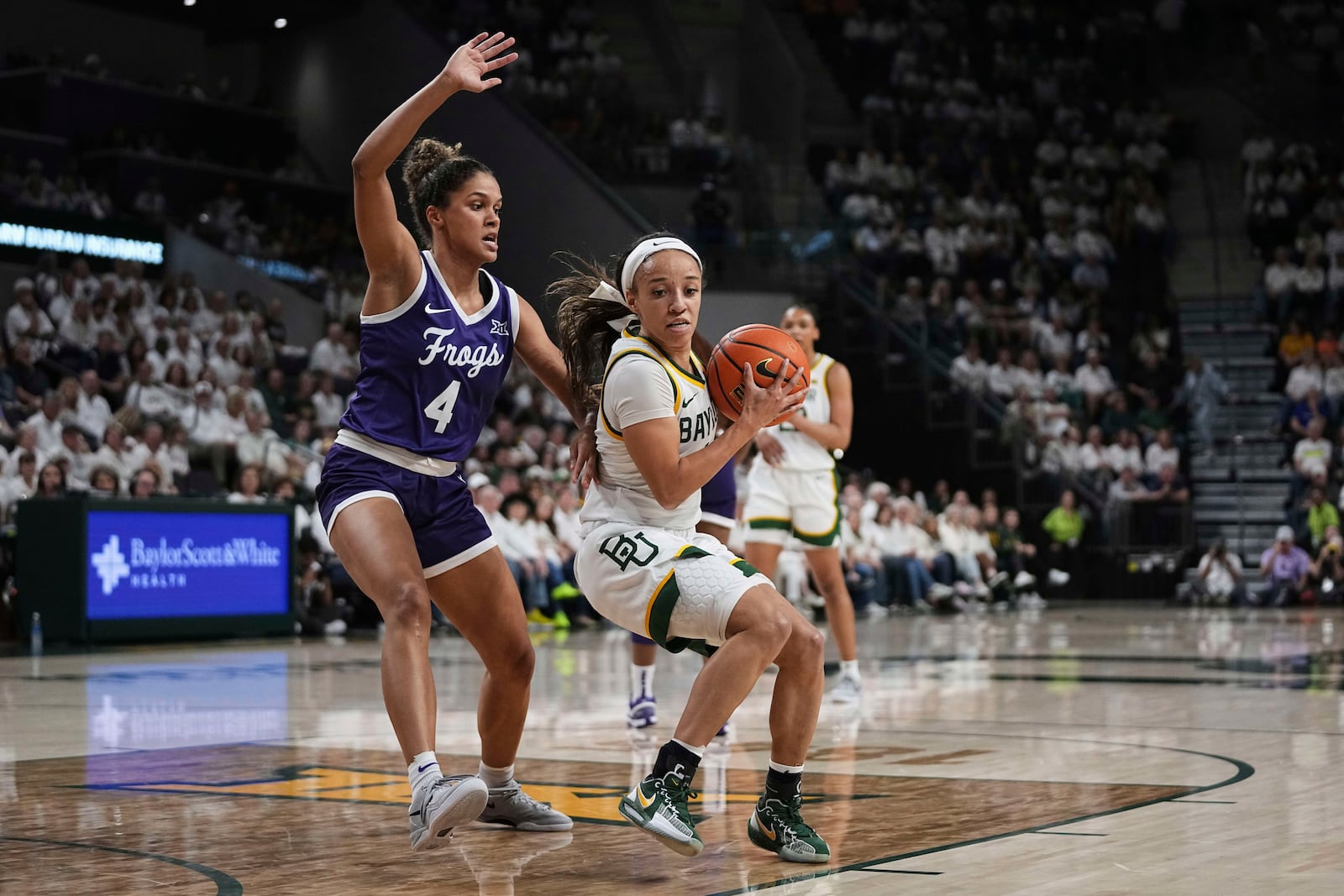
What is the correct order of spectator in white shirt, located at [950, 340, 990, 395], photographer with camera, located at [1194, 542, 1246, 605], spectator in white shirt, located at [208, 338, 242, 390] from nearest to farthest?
spectator in white shirt, located at [208, 338, 242, 390]
photographer with camera, located at [1194, 542, 1246, 605]
spectator in white shirt, located at [950, 340, 990, 395]

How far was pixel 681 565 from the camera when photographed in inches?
170

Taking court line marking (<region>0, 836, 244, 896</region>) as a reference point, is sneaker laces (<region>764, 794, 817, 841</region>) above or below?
above

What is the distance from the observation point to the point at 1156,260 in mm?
27484

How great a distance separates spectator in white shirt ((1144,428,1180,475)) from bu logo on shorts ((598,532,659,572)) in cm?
2020

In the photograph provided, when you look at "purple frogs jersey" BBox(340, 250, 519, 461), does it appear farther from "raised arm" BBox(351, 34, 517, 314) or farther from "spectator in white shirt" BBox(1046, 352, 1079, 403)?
"spectator in white shirt" BBox(1046, 352, 1079, 403)

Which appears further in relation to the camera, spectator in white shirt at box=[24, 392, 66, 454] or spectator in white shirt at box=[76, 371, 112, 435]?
spectator in white shirt at box=[76, 371, 112, 435]

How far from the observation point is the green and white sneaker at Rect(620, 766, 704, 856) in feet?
13.0

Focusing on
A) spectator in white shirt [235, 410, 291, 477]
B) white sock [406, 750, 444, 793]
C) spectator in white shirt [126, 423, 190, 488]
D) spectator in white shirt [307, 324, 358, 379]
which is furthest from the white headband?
spectator in white shirt [307, 324, 358, 379]

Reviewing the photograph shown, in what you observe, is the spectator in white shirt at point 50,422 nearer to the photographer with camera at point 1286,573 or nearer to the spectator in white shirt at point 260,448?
the spectator in white shirt at point 260,448

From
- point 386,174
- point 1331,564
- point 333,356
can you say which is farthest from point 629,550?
point 1331,564

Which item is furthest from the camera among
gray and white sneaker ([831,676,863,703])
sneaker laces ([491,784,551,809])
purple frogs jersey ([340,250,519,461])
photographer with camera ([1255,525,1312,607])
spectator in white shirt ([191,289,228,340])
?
photographer with camera ([1255,525,1312,607])

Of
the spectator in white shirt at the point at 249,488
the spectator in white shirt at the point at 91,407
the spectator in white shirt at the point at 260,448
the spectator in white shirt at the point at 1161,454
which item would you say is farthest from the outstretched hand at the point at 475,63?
the spectator in white shirt at the point at 1161,454

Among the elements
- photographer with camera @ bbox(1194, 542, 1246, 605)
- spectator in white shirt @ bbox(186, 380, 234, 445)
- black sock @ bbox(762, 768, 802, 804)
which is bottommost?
photographer with camera @ bbox(1194, 542, 1246, 605)

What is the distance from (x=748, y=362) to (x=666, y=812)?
126 cm
